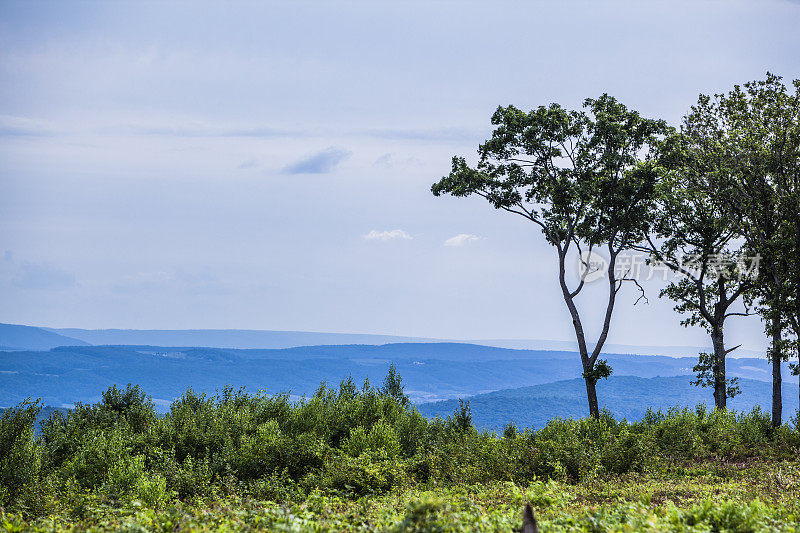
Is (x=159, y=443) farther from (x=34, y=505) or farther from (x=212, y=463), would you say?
(x=34, y=505)

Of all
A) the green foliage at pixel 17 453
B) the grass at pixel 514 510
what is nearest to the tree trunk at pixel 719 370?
the grass at pixel 514 510

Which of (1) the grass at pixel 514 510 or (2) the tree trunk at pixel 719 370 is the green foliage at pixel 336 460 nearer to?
(1) the grass at pixel 514 510

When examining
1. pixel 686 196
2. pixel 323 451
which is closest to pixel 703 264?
pixel 686 196

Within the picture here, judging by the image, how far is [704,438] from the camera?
19.0 metres

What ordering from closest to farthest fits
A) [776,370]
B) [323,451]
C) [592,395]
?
1. [323,451]
2. [776,370]
3. [592,395]

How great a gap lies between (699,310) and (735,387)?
142 inches

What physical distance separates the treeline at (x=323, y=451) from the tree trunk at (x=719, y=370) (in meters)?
2.87

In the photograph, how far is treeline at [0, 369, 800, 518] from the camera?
50.3 ft

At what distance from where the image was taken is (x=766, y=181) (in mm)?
21891

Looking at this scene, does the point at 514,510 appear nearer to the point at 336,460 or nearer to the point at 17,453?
the point at 336,460

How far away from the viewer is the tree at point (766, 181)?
20.9 metres

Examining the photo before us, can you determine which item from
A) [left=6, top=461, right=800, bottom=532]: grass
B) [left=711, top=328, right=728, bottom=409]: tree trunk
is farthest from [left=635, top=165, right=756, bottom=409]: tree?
[left=6, top=461, right=800, bottom=532]: grass

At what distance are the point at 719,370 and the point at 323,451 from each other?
1759 cm

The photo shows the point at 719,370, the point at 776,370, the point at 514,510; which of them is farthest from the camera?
the point at 719,370
